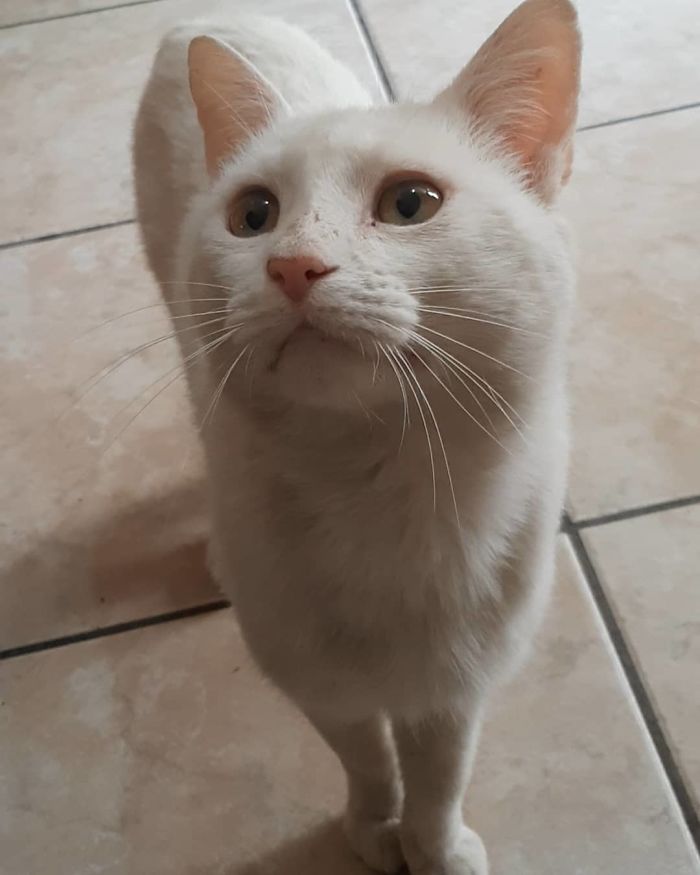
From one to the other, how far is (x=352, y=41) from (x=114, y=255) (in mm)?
561

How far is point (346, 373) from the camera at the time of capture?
0.50 meters

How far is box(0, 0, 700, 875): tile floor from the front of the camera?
0.91 meters

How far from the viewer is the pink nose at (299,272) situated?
0.48m

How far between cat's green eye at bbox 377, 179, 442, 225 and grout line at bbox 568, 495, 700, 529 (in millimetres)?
604

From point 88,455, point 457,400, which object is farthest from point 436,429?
point 88,455

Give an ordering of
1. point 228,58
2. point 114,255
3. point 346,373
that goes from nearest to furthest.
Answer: point 346,373 < point 228,58 < point 114,255

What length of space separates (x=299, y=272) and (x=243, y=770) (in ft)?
2.01

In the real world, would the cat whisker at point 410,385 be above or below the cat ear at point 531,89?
below

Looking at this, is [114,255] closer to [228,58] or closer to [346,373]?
[228,58]

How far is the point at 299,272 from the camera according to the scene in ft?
A: 1.59

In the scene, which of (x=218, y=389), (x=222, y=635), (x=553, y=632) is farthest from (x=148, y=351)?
(x=218, y=389)

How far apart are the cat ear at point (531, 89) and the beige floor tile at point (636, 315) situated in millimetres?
545

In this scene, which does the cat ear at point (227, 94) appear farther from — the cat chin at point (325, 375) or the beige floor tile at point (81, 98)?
the beige floor tile at point (81, 98)

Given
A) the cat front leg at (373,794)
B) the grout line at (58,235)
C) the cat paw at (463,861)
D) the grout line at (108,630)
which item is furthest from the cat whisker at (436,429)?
the grout line at (58,235)
